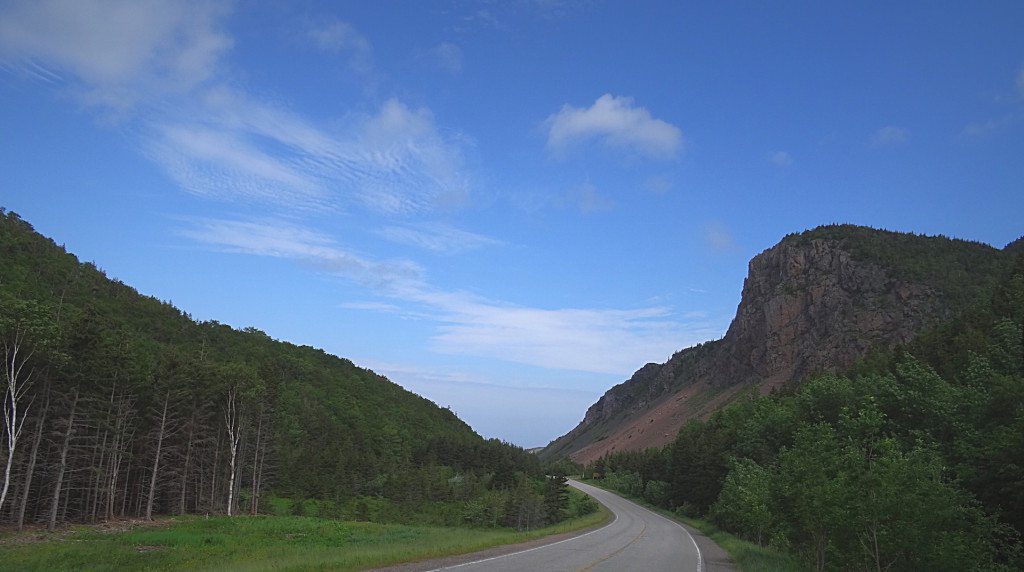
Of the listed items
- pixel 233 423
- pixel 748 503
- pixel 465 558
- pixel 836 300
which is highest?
pixel 836 300

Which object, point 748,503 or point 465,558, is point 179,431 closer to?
point 465,558

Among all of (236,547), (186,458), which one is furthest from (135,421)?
(236,547)

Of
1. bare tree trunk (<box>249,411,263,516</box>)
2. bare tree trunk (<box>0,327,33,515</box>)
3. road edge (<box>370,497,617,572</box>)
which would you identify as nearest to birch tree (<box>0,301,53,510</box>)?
bare tree trunk (<box>0,327,33,515</box>)

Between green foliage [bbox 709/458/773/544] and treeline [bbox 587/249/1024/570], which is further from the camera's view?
green foliage [bbox 709/458/773/544]

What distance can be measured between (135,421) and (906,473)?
49.5 m

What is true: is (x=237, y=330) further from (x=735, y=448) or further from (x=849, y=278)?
(x=849, y=278)

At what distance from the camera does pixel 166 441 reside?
48.8 m

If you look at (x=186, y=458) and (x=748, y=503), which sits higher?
(x=186, y=458)

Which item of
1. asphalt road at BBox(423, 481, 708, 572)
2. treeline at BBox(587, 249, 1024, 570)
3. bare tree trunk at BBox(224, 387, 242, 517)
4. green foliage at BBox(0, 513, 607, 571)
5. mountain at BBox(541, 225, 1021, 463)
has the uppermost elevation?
mountain at BBox(541, 225, 1021, 463)

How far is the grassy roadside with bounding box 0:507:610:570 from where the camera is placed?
18.0 metres

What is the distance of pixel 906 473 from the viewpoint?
50.9 feet

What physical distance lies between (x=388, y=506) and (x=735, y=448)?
143 feet

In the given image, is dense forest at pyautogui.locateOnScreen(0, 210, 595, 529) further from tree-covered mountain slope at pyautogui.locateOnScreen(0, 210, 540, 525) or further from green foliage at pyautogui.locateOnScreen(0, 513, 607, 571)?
green foliage at pyautogui.locateOnScreen(0, 513, 607, 571)

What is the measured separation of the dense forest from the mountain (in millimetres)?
79546
